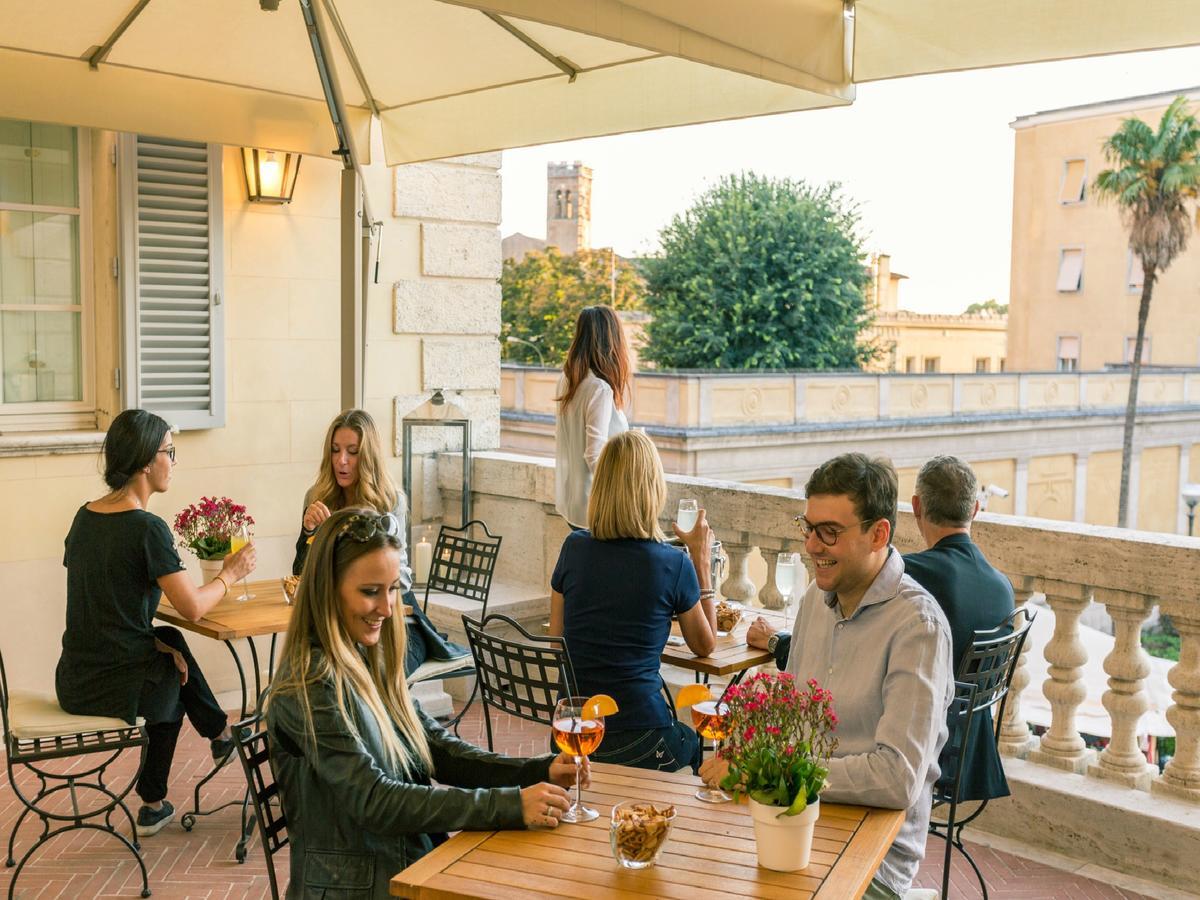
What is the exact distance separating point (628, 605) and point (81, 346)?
12.7 ft

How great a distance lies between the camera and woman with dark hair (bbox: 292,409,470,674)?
4.96m

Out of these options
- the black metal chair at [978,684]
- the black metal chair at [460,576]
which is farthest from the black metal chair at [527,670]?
the black metal chair at [978,684]

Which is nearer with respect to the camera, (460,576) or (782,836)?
(782,836)

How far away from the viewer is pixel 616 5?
3.27 meters

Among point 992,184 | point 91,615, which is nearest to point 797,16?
point 91,615

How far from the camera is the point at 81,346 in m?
6.24

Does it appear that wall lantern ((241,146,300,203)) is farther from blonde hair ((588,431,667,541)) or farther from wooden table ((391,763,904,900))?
wooden table ((391,763,904,900))

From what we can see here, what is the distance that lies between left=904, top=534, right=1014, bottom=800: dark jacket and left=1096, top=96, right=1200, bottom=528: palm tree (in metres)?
36.9

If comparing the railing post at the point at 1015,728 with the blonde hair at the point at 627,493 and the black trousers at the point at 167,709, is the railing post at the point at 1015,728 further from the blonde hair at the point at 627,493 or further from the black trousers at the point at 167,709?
the black trousers at the point at 167,709

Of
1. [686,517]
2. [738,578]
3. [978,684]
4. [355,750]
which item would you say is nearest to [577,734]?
[355,750]

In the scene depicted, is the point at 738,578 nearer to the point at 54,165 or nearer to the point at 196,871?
the point at 196,871

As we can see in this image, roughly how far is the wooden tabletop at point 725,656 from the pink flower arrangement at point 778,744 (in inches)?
66.9

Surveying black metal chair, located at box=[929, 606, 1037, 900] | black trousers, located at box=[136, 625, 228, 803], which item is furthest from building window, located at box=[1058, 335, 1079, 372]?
black trousers, located at box=[136, 625, 228, 803]

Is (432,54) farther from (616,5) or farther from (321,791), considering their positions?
(321,791)
